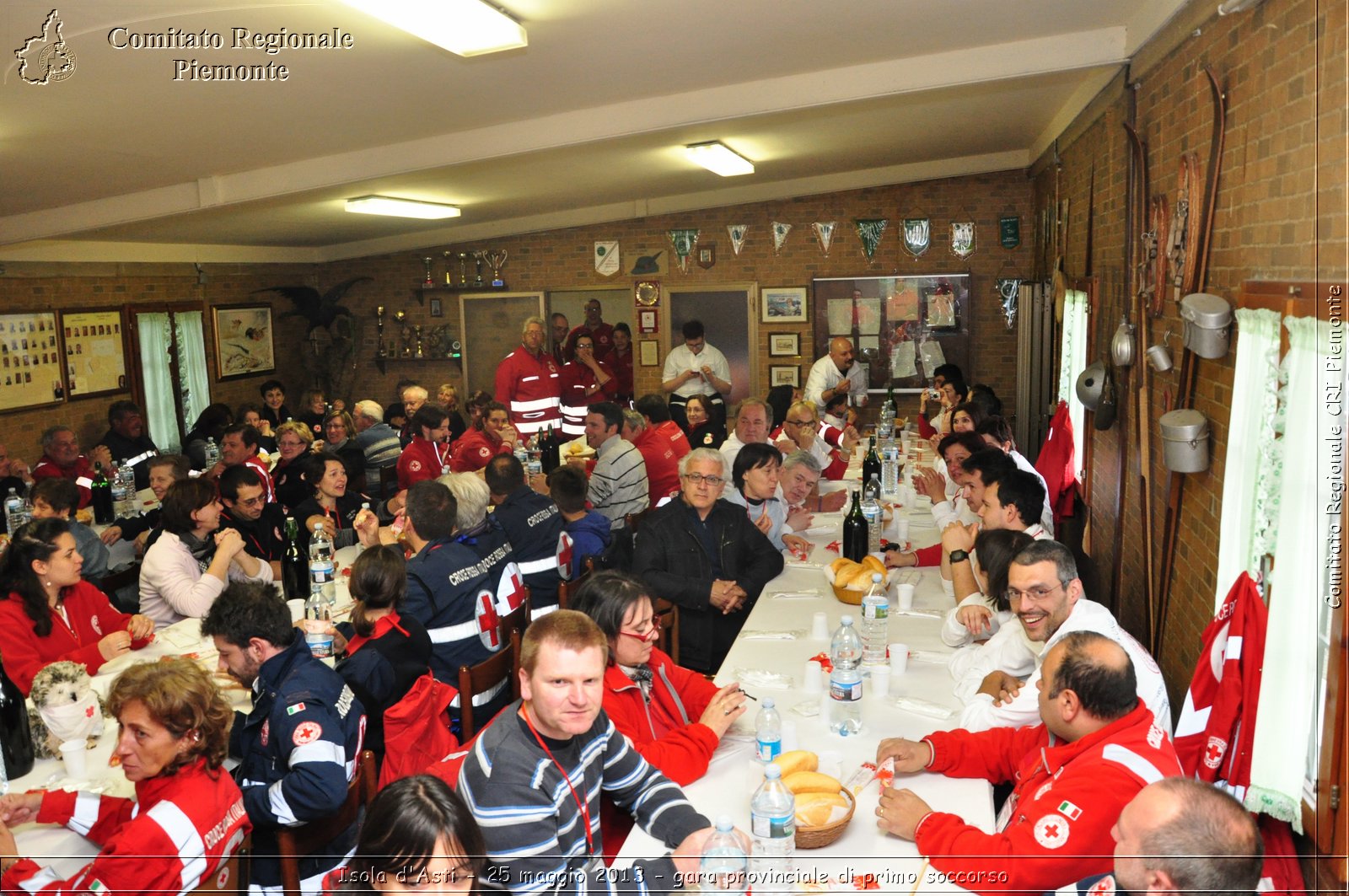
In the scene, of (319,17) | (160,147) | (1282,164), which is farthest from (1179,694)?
(160,147)

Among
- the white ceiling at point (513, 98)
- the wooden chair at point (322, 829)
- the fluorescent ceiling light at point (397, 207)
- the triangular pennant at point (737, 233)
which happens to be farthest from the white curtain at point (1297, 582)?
the triangular pennant at point (737, 233)

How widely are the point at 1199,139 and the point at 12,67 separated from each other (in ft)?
15.2

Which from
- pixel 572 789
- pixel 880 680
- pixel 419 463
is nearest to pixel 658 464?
pixel 419 463

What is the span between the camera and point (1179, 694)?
13.9 feet

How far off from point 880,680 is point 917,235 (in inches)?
360

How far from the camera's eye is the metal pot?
16.7 ft

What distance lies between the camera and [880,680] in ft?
12.3

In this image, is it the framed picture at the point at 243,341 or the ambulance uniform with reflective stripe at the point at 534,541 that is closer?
the ambulance uniform with reflective stripe at the point at 534,541

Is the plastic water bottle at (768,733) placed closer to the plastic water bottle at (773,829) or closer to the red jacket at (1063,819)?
the plastic water bottle at (773,829)

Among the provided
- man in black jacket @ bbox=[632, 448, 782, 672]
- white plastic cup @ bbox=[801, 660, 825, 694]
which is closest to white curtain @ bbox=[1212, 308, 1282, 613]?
white plastic cup @ bbox=[801, 660, 825, 694]

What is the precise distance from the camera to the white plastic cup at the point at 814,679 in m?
3.80

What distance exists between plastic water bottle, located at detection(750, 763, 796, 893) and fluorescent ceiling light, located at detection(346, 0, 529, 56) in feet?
9.07

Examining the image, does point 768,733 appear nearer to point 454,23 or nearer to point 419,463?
point 454,23

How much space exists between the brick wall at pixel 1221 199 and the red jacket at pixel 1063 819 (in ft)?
4.24
